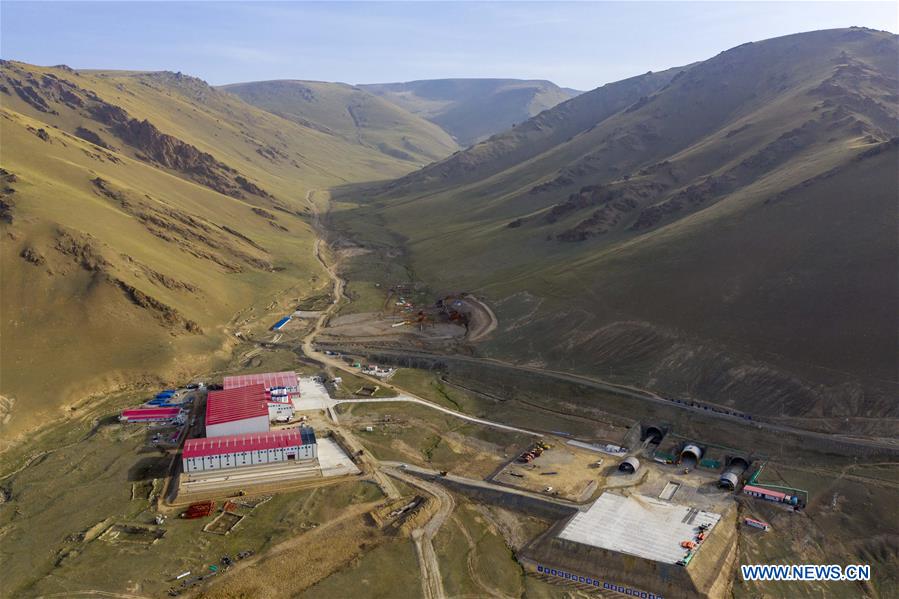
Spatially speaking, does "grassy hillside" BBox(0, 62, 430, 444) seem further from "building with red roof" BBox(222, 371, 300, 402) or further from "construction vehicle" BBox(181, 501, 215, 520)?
"construction vehicle" BBox(181, 501, 215, 520)

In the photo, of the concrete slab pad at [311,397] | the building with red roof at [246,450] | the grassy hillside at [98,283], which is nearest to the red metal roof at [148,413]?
the grassy hillside at [98,283]

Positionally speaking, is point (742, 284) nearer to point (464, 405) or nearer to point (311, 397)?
point (464, 405)

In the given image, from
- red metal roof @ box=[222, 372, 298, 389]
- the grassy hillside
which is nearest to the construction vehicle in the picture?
red metal roof @ box=[222, 372, 298, 389]

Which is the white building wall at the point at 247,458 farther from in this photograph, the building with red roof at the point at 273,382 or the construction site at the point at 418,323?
the construction site at the point at 418,323

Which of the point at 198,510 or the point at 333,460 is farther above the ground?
the point at 198,510

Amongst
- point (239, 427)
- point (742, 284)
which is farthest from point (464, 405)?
point (742, 284)

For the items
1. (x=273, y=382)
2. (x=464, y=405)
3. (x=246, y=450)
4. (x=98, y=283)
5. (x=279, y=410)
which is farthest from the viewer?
(x=98, y=283)

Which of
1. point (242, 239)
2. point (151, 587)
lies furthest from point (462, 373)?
point (242, 239)
